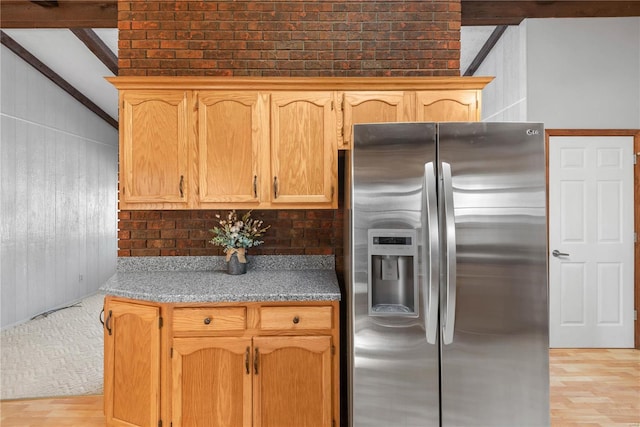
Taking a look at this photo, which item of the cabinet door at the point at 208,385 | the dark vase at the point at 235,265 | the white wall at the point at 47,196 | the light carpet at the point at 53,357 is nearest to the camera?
the cabinet door at the point at 208,385

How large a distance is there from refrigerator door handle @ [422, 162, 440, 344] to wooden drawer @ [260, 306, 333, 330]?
544 millimetres

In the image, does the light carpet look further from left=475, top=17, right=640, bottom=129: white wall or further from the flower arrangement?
left=475, top=17, right=640, bottom=129: white wall

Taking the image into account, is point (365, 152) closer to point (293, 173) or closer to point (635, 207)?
point (293, 173)

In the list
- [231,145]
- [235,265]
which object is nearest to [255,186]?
[231,145]

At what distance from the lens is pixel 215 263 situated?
271 cm

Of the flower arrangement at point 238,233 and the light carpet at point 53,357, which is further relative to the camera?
the light carpet at point 53,357

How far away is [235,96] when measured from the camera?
7.96 ft

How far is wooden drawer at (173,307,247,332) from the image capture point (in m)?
2.02

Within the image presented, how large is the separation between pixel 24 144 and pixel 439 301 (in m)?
5.15

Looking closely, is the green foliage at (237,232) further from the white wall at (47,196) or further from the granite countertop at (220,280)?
the white wall at (47,196)

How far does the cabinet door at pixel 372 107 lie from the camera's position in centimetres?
243

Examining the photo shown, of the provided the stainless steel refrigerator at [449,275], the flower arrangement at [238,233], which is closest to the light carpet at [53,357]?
the flower arrangement at [238,233]

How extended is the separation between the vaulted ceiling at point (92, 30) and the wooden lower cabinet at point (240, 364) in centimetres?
318

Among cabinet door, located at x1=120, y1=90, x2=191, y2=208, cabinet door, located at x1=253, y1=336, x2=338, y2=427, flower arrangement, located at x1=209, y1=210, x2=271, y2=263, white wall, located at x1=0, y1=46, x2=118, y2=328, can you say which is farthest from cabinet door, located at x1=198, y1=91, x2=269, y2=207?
white wall, located at x1=0, y1=46, x2=118, y2=328
